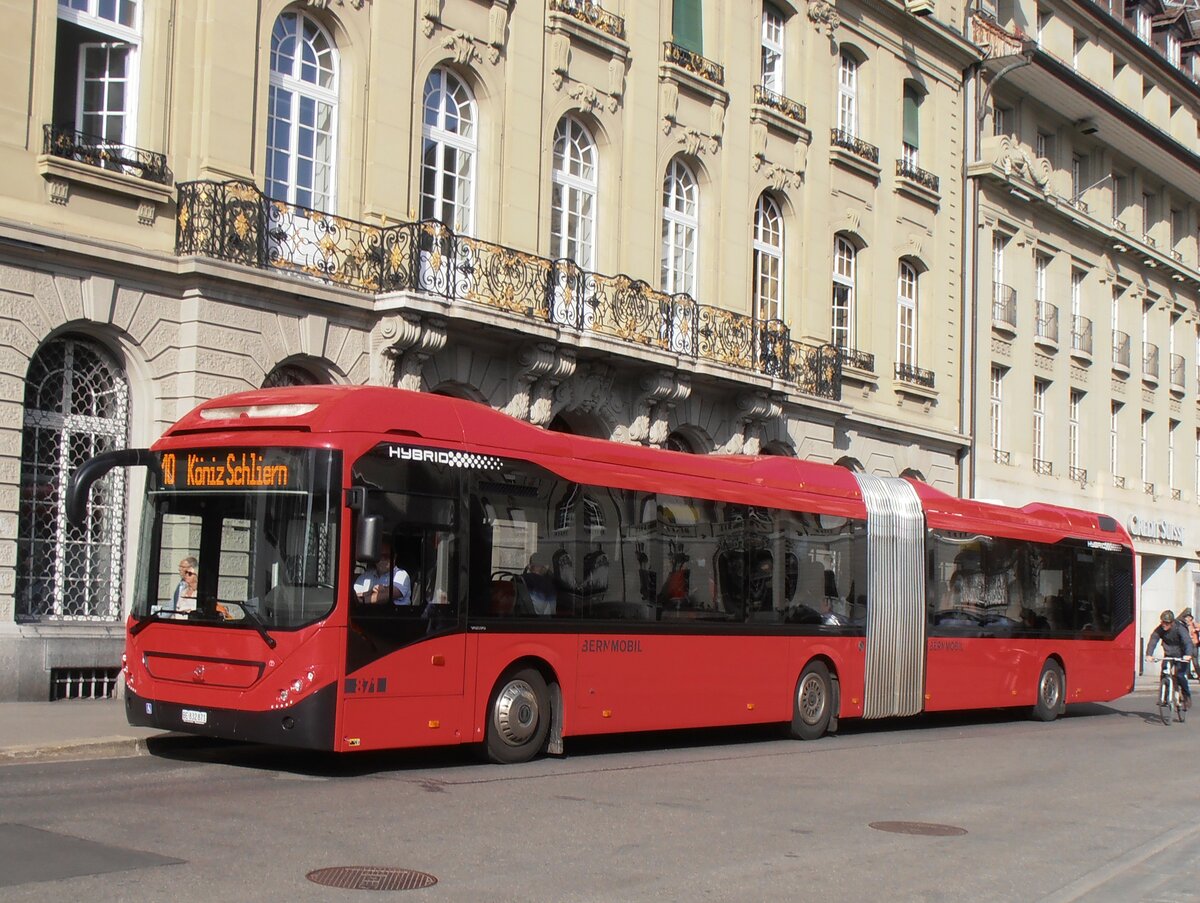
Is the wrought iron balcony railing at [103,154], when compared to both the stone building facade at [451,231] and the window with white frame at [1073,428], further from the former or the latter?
the window with white frame at [1073,428]

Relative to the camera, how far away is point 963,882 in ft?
29.0

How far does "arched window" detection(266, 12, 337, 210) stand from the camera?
20.3 metres

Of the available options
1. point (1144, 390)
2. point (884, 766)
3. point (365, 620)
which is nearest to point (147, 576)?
point (365, 620)

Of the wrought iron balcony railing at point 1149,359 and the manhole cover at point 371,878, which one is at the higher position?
the wrought iron balcony railing at point 1149,359

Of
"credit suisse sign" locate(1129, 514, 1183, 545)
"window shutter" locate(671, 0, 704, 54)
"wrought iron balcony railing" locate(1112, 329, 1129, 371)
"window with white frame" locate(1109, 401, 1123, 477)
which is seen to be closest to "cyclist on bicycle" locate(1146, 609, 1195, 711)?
"window shutter" locate(671, 0, 704, 54)

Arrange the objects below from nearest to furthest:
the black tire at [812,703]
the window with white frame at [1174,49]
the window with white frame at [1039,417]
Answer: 1. the black tire at [812,703]
2. the window with white frame at [1039,417]
3. the window with white frame at [1174,49]

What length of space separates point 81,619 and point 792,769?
8.12 metres

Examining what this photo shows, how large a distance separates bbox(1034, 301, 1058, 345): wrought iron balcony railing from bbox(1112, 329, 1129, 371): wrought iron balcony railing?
14.1 feet

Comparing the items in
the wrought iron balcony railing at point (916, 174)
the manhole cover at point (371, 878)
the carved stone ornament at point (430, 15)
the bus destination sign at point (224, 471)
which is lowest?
the manhole cover at point (371, 878)

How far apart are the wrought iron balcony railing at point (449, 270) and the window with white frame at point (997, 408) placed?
1105cm

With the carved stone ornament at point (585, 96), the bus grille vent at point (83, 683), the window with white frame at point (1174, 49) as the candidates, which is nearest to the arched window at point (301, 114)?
the carved stone ornament at point (585, 96)

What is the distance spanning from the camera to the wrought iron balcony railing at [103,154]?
57.0 feet

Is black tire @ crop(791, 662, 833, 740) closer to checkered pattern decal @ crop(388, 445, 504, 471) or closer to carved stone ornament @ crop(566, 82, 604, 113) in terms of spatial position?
checkered pattern decal @ crop(388, 445, 504, 471)

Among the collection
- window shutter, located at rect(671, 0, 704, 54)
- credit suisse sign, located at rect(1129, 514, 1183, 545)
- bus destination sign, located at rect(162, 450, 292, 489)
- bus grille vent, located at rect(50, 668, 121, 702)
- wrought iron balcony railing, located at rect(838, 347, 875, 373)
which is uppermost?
window shutter, located at rect(671, 0, 704, 54)
